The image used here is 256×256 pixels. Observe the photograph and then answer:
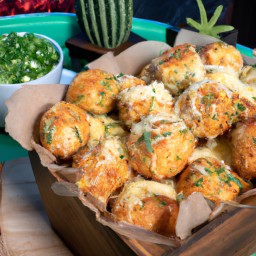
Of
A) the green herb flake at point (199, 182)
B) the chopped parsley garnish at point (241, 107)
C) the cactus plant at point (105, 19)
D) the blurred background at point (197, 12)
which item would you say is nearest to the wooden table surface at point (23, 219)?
the green herb flake at point (199, 182)

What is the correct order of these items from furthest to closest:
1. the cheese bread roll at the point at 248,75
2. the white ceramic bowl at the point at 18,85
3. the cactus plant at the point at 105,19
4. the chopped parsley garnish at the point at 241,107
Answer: the cactus plant at the point at 105,19 → the white ceramic bowl at the point at 18,85 → the cheese bread roll at the point at 248,75 → the chopped parsley garnish at the point at 241,107

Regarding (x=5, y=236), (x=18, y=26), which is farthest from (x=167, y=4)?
(x=5, y=236)

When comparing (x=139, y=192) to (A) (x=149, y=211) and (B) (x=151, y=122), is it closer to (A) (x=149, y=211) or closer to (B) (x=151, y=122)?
(A) (x=149, y=211)

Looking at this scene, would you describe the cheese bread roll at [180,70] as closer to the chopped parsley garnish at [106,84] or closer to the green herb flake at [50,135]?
the chopped parsley garnish at [106,84]

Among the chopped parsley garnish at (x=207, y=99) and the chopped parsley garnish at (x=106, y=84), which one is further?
the chopped parsley garnish at (x=106, y=84)

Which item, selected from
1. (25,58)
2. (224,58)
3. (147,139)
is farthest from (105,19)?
(147,139)

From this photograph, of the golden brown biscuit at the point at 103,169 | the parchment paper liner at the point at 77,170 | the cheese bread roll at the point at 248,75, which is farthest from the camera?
the cheese bread roll at the point at 248,75

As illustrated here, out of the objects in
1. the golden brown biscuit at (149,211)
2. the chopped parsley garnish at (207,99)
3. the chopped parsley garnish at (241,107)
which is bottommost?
the golden brown biscuit at (149,211)

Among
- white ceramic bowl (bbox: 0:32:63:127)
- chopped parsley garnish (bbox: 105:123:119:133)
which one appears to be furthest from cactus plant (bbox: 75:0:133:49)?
chopped parsley garnish (bbox: 105:123:119:133)
